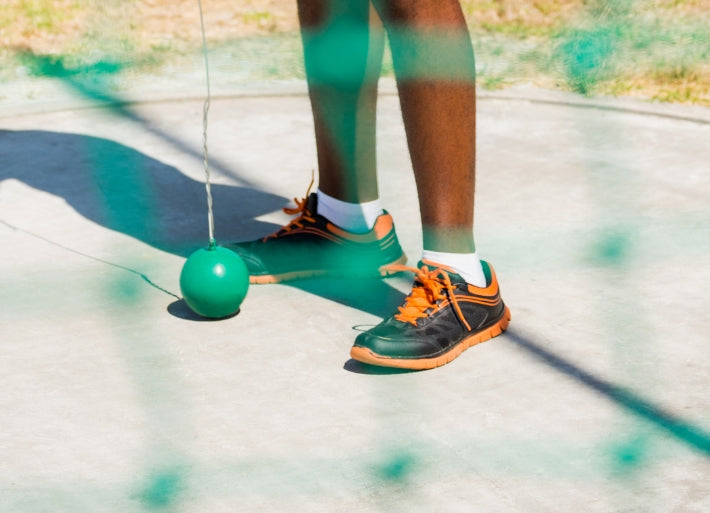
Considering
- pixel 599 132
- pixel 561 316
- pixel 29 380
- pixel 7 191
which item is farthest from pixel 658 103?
pixel 29 380

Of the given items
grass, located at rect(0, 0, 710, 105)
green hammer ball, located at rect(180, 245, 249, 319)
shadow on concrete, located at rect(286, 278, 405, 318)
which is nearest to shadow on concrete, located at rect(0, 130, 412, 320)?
shadow on concrete, located at rect(286, 278, 405, 318)

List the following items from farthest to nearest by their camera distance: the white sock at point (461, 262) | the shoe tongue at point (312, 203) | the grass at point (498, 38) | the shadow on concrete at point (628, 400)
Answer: the grass at point (498, 38) < the shoe tongue at point (312, 203) < the white sock at point (461, 262) < the shadow on concrete at point (628, 400)

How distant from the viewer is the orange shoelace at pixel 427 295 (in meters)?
2.42

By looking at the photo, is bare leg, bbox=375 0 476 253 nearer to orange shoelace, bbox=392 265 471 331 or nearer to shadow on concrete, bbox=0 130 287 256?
orange shoelace, bbox=392 265 471 331

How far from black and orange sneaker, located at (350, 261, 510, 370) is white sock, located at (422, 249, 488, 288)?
0.02 meters

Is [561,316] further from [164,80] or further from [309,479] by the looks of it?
[164,80]

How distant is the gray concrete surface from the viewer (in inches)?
76.3

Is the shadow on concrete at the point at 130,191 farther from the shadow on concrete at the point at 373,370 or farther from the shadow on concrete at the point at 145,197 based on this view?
the shadow on concrete at the point at 373,370

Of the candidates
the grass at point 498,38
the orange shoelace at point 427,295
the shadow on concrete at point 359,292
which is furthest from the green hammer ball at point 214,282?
the grass at point 498,38

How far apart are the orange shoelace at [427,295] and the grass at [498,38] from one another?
80.1 inches

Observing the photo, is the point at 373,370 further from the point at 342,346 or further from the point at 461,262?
the point at 461,262

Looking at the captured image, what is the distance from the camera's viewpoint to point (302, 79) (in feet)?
14.9

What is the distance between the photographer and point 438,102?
7.82 ft

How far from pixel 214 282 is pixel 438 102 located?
0.59m
